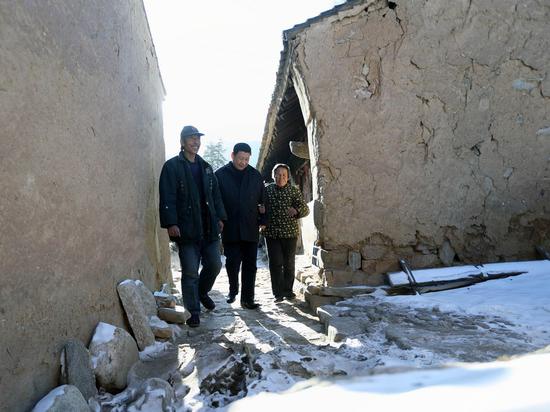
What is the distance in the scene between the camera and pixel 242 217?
4.14 meters

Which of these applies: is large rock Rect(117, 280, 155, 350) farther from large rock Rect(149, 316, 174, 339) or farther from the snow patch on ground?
the snow patch on ground

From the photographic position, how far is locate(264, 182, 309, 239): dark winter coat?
4449 millimetres

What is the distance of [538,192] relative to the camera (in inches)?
160

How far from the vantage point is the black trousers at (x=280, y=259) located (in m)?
4.46

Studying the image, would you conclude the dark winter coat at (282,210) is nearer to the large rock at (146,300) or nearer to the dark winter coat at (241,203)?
the dark winter coat at (241,203)

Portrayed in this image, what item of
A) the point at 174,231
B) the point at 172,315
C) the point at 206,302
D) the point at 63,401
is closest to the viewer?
the point at 63,401

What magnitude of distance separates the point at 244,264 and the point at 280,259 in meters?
0.45

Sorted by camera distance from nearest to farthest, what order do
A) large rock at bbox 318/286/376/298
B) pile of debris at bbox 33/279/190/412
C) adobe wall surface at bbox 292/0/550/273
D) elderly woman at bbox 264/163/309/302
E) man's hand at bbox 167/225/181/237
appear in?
pile of debris at bbox 33/279/190/412 < man's hand at bbox 167/225/181/237 < large rock at bbox 318/286/376/298 < adobe wall surface at bbox 292/0/550/273 < elderly woman at bbox 264/163/309/302

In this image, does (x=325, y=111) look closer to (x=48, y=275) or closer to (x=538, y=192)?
(x=538, y=192)

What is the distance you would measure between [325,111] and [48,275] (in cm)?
301

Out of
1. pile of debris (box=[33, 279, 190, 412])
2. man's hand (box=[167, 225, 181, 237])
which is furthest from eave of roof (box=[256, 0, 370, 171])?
pile of debris (box=[33, 279, 190, 412])

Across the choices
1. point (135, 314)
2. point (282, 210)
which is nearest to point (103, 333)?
point (135, 314)

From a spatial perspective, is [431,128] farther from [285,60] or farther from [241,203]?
[241,203]

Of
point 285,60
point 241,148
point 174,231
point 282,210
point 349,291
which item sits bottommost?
point 349,291
